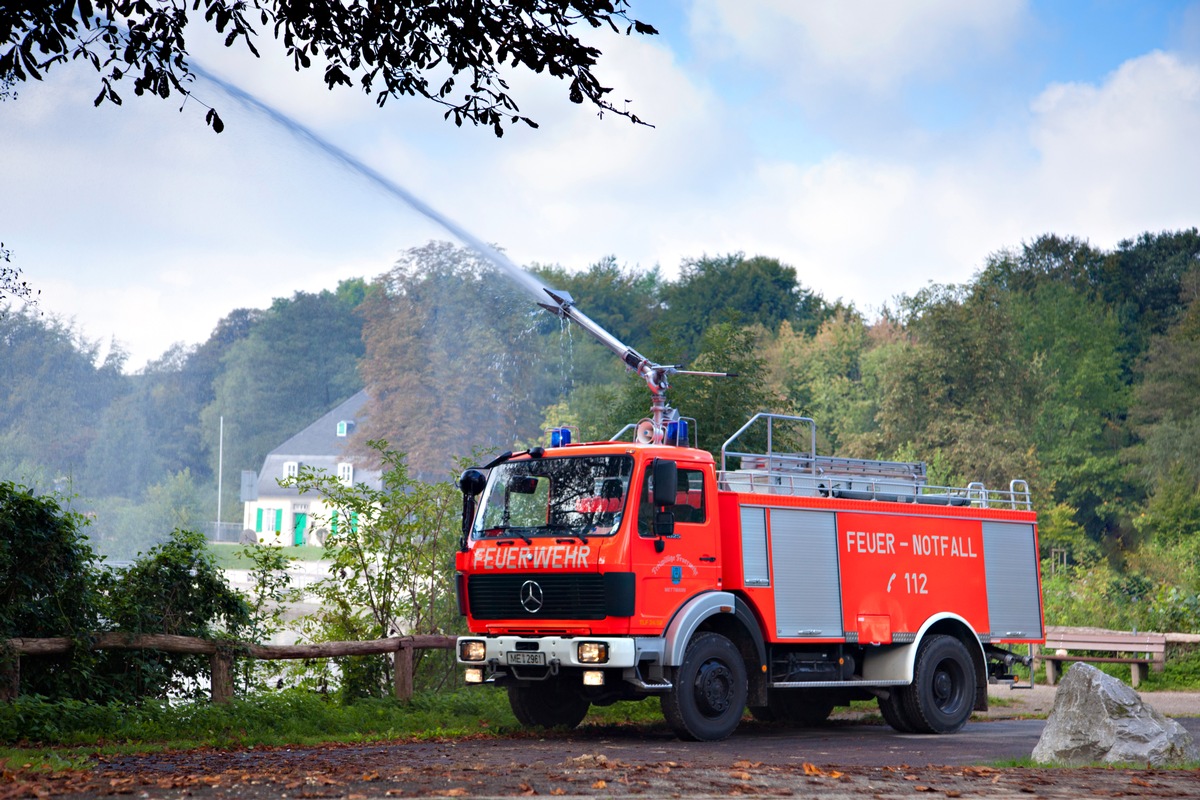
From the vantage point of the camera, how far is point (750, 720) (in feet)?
57.6

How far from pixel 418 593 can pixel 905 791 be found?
28.5 feet

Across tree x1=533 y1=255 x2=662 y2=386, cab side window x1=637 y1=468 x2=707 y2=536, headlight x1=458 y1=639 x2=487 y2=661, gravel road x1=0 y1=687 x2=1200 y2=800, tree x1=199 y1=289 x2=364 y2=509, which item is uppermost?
tree x1=533 y1=255 x2=662 y2=386

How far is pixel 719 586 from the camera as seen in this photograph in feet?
47.1

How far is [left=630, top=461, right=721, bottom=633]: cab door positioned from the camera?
1356 centimetres

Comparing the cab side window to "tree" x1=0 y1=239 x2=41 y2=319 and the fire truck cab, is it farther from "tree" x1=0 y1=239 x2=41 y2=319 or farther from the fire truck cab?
"tree" x1=0 y1=239 x2=41 y2=319

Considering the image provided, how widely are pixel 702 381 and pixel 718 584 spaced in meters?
10.5

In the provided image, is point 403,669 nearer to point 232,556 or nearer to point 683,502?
point 232,556

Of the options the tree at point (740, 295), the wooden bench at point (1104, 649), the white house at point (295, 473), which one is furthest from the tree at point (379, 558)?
the tree at point (740, 295)

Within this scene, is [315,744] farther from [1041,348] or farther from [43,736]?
[1041,348]

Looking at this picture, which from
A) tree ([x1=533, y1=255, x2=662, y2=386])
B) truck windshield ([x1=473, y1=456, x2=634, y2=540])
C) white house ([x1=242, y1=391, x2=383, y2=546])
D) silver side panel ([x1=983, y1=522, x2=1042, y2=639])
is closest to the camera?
truck windshield ([x1=473, y1=456, x2=634, y2=540])

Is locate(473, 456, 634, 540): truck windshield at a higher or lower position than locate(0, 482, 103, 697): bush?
higher

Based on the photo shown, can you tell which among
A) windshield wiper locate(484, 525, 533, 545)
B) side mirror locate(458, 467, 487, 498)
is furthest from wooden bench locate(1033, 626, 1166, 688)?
side mirror locate(458, 467, 487, 498)

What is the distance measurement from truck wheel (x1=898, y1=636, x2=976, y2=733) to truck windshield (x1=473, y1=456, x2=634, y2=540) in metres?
4.85

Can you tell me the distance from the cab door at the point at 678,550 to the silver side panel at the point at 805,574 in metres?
0.99
